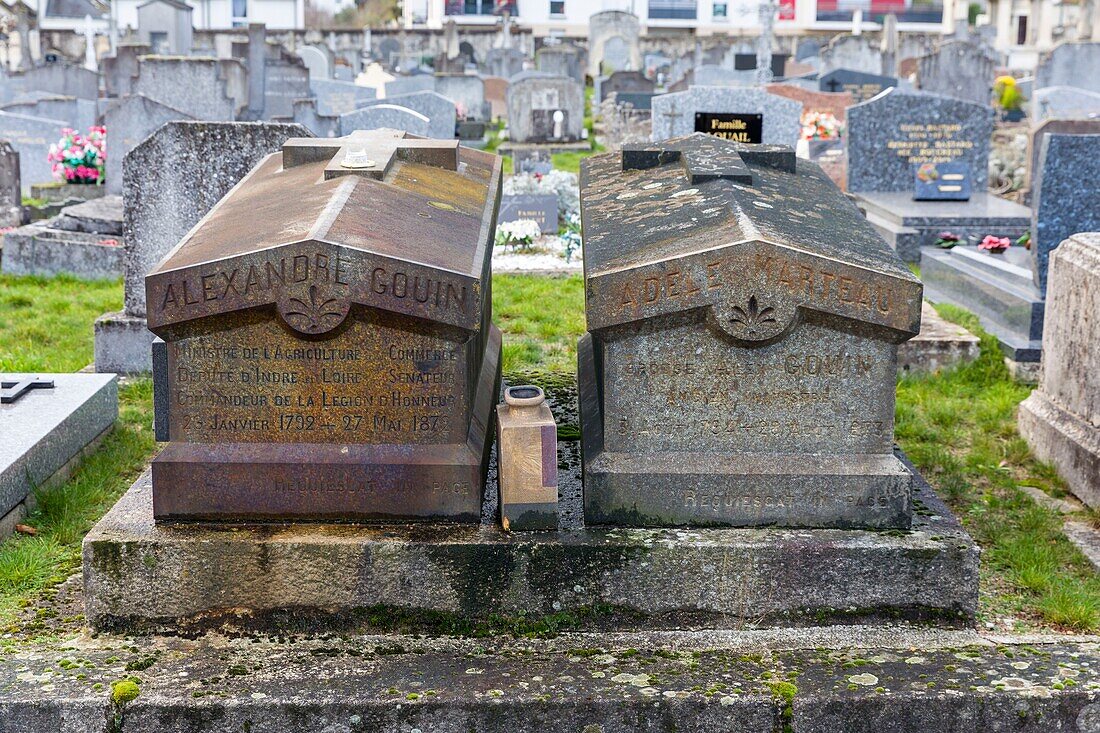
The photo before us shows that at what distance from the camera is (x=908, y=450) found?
5.85 metres

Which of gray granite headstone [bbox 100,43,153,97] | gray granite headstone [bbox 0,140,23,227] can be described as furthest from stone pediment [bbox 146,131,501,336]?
gray granite headstone [bbox 100,43,153,97]

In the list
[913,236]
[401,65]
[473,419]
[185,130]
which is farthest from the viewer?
[401,65]

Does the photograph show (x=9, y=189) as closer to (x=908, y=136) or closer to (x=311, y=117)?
(x=311, y=117)

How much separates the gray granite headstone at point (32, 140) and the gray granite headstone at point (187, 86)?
1.62 m

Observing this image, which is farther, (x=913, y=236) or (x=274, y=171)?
(x=913, y=236)

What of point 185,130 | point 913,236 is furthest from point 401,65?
point 185,130

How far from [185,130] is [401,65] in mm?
31329

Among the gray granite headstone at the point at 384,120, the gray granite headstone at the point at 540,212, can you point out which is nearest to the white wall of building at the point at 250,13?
the gray granite headstone at the point at 384,120

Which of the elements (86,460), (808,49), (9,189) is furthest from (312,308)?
(808,49)

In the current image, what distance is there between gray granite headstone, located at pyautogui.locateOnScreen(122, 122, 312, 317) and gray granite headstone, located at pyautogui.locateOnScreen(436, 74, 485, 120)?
56.5 feet

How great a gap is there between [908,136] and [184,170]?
688cm

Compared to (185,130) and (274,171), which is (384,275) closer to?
(274,171)

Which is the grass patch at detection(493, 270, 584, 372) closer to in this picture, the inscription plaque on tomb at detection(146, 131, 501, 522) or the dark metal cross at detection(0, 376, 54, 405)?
the dark metal cross at detection(0, 376, 54, 405)

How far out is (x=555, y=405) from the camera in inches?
212
